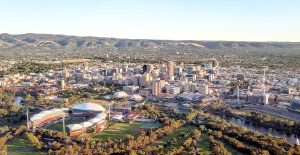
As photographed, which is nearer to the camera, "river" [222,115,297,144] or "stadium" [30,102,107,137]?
"stadium" [30,102,107,137]

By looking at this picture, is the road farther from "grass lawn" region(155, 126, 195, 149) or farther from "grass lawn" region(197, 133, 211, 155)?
"grass lawn" region(197, 133, 211, 155)

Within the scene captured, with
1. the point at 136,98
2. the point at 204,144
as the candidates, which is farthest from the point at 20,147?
the point at 136,98

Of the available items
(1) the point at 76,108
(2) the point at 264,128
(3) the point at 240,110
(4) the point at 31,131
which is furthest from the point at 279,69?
(4) the point at 31,131

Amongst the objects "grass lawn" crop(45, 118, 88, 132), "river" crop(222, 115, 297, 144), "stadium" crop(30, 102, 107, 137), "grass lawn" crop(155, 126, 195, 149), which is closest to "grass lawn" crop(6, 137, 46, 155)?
"stadium" crop(30, 102, 107, 137)

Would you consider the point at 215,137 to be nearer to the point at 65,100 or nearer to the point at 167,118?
the point at 167,118

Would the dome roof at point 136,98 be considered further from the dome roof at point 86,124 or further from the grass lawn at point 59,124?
the dome roof at point 86,124

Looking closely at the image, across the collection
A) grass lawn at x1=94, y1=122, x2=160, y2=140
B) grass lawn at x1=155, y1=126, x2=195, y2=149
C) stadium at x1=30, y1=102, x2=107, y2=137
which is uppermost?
stadium at x1=30, y1=102, x2=107, y2=137

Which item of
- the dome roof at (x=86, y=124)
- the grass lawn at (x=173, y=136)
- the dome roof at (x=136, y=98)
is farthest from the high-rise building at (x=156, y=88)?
the dome roof at (x=86, y=124)
